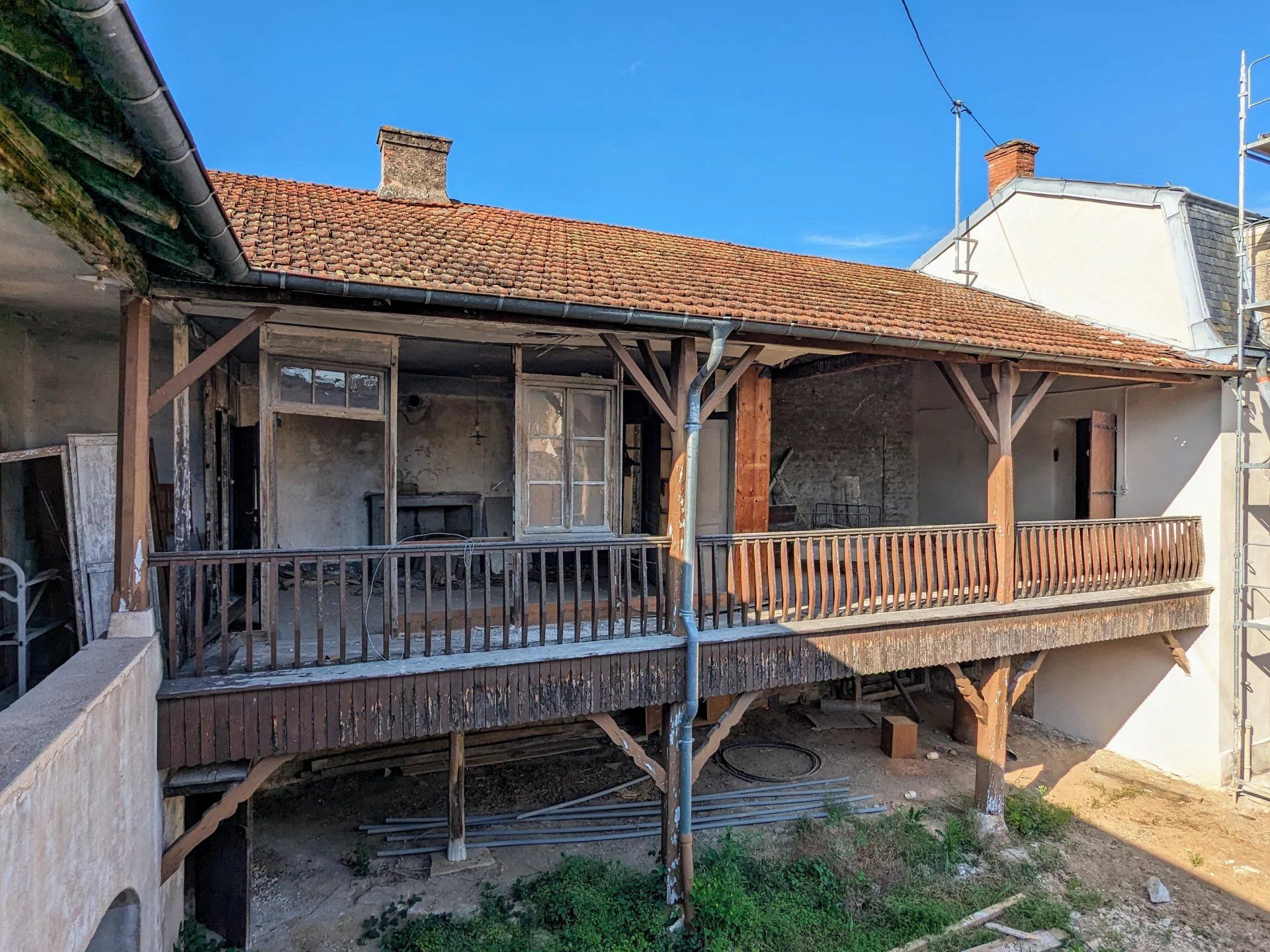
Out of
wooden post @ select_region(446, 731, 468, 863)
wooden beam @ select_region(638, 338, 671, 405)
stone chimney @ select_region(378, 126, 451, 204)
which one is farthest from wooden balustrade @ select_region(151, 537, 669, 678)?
stone chimney @ select_region(378, 126, 451, 204)

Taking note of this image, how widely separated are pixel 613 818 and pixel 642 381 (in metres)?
4.37

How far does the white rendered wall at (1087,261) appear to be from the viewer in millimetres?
8180

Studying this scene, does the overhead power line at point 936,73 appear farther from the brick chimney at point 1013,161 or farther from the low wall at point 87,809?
the low wall at point 87,809

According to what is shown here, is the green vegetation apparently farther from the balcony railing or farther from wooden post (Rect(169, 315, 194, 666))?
wooden post (Rect(169, 315, 194, 666))

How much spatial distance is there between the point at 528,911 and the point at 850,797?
366 cm

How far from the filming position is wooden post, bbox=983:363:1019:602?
6234 mm

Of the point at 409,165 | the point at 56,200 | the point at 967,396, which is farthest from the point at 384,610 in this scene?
the point at 409,165

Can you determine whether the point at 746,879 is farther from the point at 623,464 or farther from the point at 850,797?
the point at 623,464

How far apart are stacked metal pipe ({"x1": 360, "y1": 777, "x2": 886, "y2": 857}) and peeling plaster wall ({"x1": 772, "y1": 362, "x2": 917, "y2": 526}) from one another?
208 inches

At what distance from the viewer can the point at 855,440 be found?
11656 millimetres

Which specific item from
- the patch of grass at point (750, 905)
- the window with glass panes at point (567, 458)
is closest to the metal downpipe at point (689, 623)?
the patch of grass at point (750, 905)

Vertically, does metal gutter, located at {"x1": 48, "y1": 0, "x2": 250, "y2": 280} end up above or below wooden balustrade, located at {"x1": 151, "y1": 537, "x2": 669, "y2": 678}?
above

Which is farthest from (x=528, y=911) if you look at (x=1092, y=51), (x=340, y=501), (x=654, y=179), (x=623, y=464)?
(x=654, y=179)

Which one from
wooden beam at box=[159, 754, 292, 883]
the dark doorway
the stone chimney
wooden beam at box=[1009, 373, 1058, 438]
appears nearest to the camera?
wooden beam at box=[159, 754, 292, 883]
